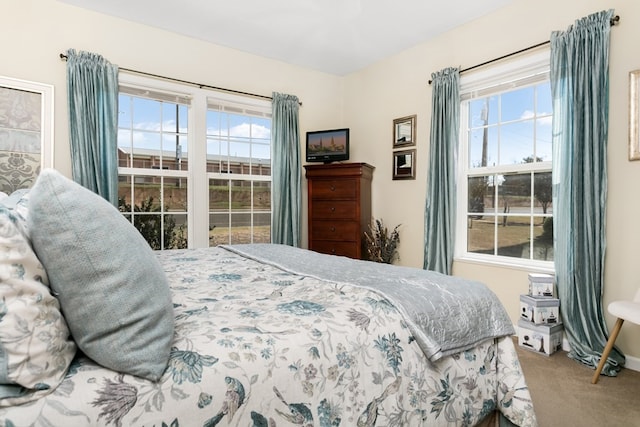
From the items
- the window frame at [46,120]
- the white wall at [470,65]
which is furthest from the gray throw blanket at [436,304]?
the window frame at [46,120]

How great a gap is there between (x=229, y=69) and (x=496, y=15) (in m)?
2.62

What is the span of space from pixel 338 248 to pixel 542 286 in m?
1.96

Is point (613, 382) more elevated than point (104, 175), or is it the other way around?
point (104, 175)

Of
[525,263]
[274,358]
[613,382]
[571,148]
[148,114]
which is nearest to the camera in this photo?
[274,358]

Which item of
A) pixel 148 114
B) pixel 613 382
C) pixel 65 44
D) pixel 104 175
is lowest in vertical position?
pixel 613 382

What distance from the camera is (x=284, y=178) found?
4.04 metres

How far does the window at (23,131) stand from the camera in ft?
8.95

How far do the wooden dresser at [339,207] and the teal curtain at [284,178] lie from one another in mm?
184

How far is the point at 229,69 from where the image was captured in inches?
149

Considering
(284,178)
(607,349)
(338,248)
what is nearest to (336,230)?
(338,248)

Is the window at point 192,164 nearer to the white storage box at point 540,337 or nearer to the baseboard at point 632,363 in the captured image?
the white storage box at point 540,337

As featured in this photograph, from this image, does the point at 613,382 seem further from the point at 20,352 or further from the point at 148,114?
the point at 148,114

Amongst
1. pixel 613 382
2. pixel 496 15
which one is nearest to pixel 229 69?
pixel 496 15

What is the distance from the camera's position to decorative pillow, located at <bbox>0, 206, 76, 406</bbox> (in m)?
0.63
